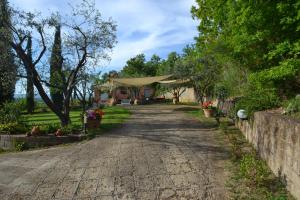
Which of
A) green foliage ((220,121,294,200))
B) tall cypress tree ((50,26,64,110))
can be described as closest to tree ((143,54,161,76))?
tall cypress tree ((50,26,64,110))

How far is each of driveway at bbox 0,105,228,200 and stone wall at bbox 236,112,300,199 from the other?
93cm

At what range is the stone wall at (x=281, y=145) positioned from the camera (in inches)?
216

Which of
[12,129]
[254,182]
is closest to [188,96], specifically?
[12,129]

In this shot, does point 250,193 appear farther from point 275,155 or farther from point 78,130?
point 78,130

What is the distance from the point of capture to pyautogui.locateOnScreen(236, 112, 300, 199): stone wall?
5.49 m

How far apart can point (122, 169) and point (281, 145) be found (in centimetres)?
320

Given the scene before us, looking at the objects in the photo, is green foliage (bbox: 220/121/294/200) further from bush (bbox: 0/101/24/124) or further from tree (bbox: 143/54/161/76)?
tree (bbox: 143/54/161/76)

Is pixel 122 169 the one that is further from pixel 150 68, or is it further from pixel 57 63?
pixel 150 68

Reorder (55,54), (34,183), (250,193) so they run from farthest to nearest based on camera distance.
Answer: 1. (55,54)
2. (34,183)
3. (250,193)

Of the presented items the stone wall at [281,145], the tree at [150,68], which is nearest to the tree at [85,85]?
the stone wall at [281,145]

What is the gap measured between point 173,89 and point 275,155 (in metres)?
28.4

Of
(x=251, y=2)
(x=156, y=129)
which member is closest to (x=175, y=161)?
(x=251, y=2)

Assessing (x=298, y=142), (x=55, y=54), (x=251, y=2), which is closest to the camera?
(x=298, y=142)

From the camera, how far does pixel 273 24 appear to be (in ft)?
31.6
